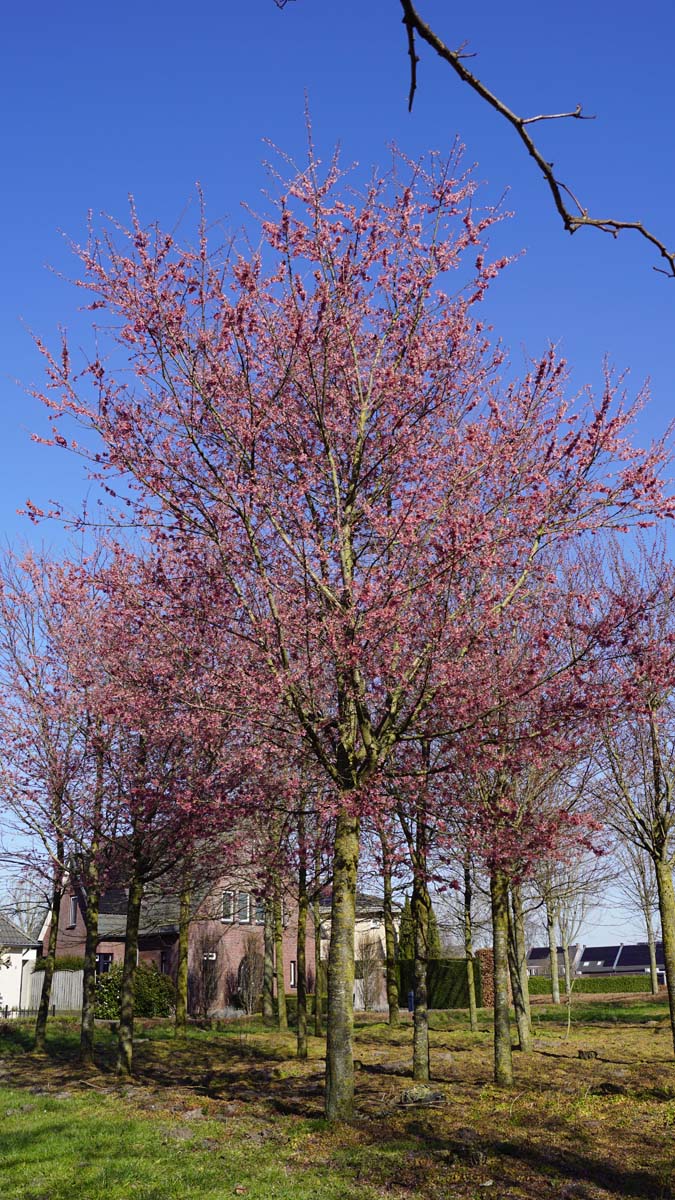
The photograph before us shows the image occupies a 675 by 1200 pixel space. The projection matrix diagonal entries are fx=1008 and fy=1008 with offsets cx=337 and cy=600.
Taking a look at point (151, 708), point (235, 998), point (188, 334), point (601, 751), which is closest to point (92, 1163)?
point (151, 708)

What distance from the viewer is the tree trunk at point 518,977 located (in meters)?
21.3

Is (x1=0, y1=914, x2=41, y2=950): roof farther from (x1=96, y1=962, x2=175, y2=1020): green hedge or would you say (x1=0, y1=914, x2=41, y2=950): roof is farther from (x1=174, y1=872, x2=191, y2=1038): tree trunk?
(x1=174, y1=872, x2=191, y2=1038): tree trunk

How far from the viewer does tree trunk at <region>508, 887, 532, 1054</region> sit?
21.3 m

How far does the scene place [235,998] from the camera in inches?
1646

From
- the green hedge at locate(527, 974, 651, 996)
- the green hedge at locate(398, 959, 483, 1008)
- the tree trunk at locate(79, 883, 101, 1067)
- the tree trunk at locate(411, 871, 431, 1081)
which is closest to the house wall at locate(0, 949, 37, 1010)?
the green hedge at locate(398, 959, 483, 1008)

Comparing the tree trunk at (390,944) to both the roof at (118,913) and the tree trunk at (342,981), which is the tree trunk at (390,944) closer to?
the tree trunk at (342,981)

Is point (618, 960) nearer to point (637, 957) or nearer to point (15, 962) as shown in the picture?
point (637, 957)

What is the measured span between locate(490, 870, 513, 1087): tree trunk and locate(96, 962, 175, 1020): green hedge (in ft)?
77.9

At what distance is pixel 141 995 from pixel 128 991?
2013cm

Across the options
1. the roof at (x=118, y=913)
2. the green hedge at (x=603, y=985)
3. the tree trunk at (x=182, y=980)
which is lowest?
the green hedge at (x=603, y=985)

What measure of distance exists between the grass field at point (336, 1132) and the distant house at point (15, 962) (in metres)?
29.8

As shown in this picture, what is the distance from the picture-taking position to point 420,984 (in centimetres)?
1703

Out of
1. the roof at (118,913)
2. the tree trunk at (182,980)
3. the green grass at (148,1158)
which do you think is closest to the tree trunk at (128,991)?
the green grass at (148,1158)

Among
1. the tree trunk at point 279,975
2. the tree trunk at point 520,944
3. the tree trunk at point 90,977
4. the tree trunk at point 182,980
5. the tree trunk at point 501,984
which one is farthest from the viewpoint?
the tree trunk at point 279,975
